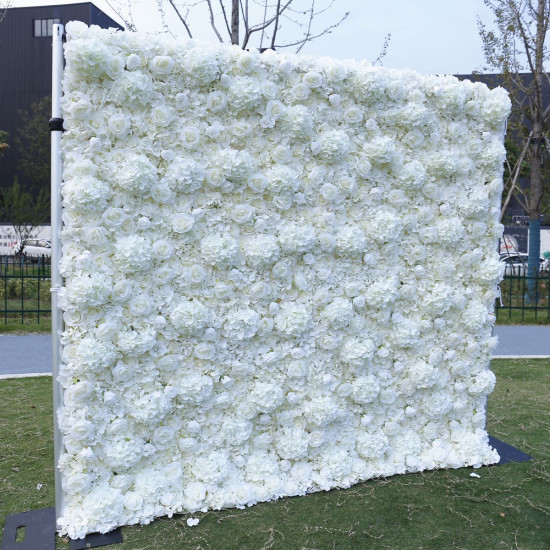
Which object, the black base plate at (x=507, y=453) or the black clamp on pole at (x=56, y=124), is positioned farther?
the black base plate at (x=507, y=453)

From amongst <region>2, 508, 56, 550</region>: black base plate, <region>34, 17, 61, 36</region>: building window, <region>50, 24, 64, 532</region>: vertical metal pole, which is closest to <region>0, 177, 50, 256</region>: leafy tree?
<region>34, 17, 61, 36</region>: building window

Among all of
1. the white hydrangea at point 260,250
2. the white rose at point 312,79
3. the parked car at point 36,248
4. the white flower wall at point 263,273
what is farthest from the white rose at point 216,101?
the parked car at point 36,248

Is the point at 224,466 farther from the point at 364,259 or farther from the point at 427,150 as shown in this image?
the point at 427,150

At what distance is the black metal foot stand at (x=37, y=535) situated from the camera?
10.3ft

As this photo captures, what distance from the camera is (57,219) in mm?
3148

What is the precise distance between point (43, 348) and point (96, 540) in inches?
221

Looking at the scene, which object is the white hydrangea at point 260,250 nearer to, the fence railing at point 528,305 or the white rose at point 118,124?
the white rose at point 118,124

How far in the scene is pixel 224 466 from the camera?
3.51m

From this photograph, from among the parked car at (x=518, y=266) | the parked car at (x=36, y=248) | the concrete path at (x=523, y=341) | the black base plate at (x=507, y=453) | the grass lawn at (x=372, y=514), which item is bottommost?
the grass lawn at (x=372, y=514)

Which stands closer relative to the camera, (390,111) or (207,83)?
(207,83)

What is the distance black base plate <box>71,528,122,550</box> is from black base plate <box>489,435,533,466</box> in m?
2.74

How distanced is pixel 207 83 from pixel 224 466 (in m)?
2.25

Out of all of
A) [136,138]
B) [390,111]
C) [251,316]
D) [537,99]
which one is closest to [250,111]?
[136,138]

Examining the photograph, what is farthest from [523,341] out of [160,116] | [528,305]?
[160,116]
